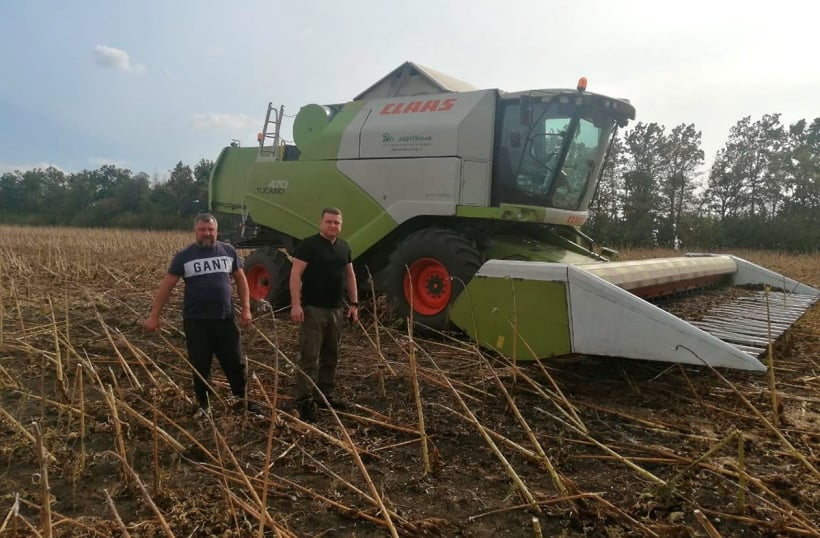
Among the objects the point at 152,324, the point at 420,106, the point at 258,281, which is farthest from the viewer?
the point at 258,281

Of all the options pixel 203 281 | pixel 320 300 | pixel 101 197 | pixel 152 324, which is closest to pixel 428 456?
pixel 320 300

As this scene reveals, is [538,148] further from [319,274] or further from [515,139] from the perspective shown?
[319,274]

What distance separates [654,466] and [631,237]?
28378 mm

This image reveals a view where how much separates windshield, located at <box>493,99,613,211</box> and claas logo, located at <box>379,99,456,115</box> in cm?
59

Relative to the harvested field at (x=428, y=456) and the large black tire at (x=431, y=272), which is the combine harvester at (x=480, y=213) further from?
the harvested field at (x=428, y=456)

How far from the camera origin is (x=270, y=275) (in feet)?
23.4

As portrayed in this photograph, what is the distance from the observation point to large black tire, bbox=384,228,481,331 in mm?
5387

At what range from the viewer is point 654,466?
2.68 m

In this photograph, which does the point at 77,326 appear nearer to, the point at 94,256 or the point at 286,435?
the point at 286,435

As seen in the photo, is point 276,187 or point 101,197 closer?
point 276,187

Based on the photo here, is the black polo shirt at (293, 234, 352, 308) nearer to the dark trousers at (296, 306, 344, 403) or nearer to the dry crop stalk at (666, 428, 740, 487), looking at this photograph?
the dark trousers at (296, 306, 344, 403)

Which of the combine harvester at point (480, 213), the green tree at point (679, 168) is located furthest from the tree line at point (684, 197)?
the combine harvester at point (480, 213)

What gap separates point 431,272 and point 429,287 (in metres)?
0.15

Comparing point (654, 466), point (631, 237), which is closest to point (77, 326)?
point (654, 466)
